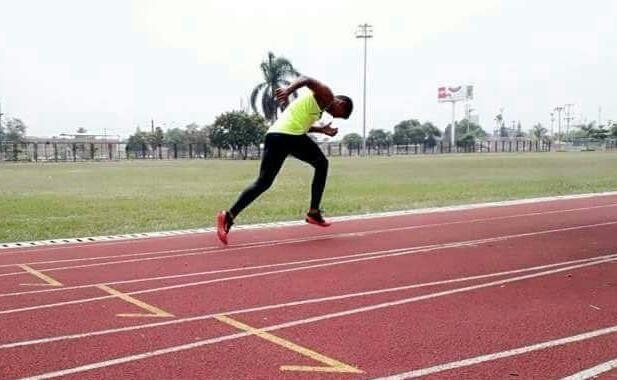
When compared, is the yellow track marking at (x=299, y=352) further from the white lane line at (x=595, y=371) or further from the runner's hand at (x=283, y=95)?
the runner's hand at (x=283, y=95)

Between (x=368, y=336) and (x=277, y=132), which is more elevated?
(x=277, y=132)

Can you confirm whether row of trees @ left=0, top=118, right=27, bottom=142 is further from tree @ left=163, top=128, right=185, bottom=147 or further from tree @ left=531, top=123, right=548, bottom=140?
tree @ left=531, top=123, right=548, bottom=140

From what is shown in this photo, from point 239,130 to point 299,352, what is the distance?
59.0 m

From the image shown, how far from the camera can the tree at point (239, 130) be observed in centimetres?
6169

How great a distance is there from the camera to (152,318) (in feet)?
13.8

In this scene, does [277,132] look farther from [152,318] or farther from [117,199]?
[117,199]

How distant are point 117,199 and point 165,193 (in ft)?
6.83

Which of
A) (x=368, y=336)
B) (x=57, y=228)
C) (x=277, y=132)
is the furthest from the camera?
(x=57, y=228)

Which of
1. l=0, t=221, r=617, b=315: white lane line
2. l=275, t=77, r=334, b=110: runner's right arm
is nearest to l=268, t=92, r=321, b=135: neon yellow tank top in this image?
l=275, t=77, r=334, b=110: runner's right arm

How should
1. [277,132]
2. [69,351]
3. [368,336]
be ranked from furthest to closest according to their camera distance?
[277,132] → [368,336] → [69,351]

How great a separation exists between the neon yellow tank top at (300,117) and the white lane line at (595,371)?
4.24 meters

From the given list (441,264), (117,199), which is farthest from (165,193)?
(441,264)

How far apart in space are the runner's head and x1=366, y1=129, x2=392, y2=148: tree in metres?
86.0

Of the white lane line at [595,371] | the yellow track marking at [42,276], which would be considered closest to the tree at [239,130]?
the yellow track marking at [42,276]
